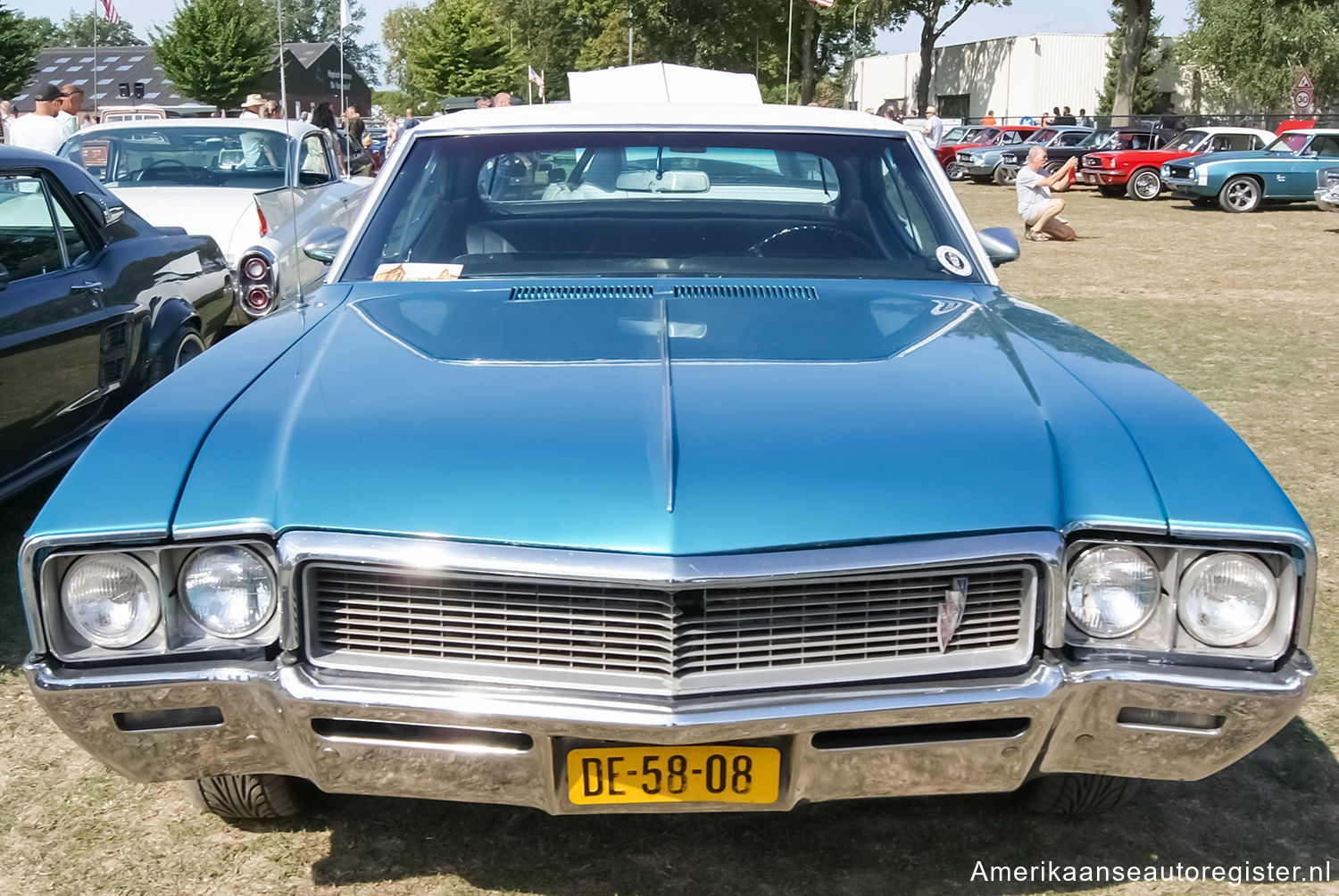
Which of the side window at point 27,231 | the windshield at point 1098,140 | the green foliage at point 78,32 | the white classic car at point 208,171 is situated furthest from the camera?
the green foliage at point 78,32

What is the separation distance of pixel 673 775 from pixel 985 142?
33083 mm

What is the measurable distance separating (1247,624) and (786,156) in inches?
84.5

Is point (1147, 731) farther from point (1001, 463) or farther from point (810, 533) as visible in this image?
point (810, 533)

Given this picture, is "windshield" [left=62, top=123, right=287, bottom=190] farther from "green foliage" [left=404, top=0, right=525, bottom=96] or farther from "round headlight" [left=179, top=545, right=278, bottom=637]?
"green foliage" [left=404, top=0, right=525, bottom=96]

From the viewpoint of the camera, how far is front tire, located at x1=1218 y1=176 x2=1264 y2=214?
21.0 m

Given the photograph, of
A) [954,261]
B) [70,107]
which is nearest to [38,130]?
[70,107]

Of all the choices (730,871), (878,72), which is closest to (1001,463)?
(730,871)

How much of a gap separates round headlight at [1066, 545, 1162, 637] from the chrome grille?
0.11 metres

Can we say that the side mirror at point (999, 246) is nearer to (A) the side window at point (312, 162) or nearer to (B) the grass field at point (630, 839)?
(B) the grass field at point (630, 839)

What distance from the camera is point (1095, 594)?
2219mm

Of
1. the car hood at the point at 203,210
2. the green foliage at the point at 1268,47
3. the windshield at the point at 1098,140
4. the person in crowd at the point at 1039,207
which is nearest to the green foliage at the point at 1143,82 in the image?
the green foliage at the point at 1268,47

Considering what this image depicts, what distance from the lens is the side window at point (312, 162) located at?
31.3 ft

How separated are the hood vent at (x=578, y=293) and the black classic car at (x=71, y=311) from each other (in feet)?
7.40

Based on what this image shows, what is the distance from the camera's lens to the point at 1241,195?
69.2 ft
